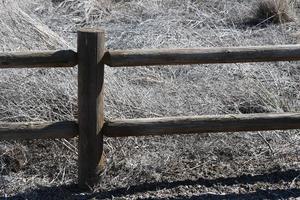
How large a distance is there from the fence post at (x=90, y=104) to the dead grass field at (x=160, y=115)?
179mm

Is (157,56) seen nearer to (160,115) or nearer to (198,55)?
(198,55)

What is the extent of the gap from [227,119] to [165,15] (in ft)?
11.5

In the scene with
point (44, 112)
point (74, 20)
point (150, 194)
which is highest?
point (74, 20)

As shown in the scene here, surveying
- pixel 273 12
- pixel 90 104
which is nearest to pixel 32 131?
pixel 90 104

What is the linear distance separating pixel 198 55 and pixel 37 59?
107 centimetres

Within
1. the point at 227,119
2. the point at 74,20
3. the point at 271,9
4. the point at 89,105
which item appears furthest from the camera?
the point at 271,9

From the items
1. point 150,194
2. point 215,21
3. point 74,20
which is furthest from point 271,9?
point 150,194

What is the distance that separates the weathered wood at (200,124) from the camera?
4250mm

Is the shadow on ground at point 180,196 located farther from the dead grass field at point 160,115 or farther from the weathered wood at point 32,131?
the weathered wood at point 32,131

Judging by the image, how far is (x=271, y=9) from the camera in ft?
25.8

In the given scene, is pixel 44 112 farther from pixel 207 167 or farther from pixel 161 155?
pixel 207 167

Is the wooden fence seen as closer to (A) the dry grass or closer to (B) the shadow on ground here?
(B) the shadow on ground

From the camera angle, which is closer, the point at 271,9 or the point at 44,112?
the point at 44,112

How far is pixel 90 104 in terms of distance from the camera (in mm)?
4098
